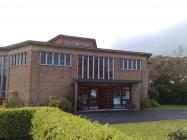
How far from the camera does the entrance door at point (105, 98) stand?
35406mm

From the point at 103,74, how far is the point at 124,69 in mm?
3113

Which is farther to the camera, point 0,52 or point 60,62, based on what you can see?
point 0,52

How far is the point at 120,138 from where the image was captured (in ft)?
18.3

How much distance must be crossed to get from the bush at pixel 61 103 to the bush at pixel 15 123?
52.3 feet

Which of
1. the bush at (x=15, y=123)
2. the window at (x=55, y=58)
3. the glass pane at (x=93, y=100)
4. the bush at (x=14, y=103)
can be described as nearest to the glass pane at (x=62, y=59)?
the window at (x=55, y=58)

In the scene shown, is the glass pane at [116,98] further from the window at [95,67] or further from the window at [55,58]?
the window at [55,58]

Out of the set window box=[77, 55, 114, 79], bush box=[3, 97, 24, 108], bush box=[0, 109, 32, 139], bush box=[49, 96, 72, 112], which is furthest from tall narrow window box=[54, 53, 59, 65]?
bush box=[0, 109, 32, 139]

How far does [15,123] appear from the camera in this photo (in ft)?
44.9

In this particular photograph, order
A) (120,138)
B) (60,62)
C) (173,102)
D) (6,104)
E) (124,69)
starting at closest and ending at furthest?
1. (120,138)
2. (6,104)
3. (60,62)
4. (124,69)
5. (173,102)

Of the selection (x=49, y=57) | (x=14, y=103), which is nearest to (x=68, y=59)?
(x=49, y=57)

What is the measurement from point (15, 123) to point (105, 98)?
22.4 meters

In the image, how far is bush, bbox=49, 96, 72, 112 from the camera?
98.3 feet

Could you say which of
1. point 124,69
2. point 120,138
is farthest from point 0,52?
point 120,138

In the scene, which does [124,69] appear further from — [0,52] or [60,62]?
[0,52]
